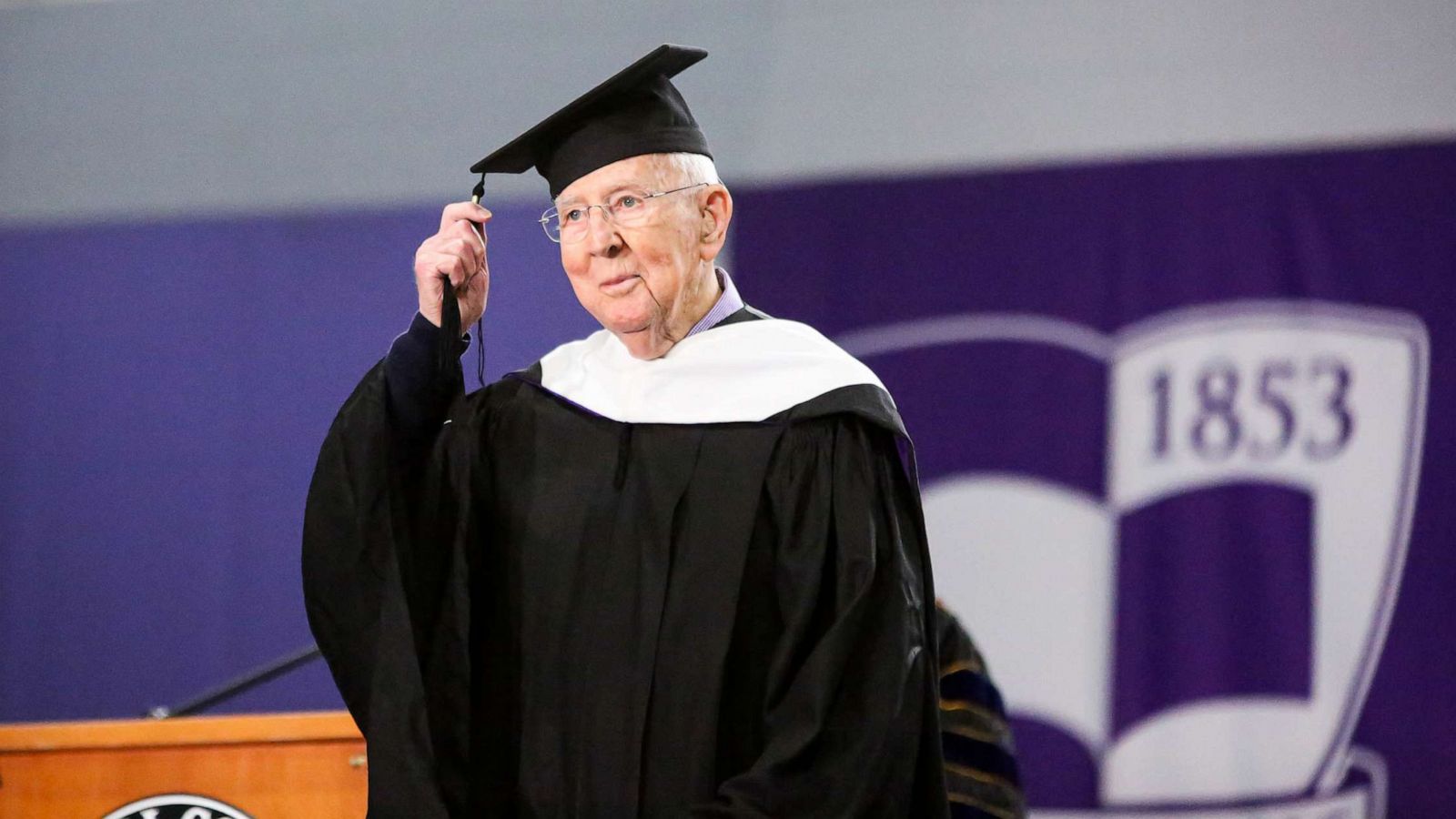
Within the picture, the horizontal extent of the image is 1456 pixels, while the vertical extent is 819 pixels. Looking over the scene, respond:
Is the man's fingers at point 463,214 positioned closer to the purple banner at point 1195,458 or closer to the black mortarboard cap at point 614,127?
the black mortarboard cap at point 614,127

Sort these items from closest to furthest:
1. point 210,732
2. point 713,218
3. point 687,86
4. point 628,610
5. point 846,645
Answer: point 846,645 < point 628,610 < point 713,218 < point 210,732 < point 687,86

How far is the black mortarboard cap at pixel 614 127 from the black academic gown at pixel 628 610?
38 centimetres

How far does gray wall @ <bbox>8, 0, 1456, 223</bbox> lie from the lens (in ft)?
14.3

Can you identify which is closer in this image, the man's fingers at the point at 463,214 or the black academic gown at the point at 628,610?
the black academic gown at the point at 628,610

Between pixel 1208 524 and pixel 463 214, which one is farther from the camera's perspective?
pixel 1208 524

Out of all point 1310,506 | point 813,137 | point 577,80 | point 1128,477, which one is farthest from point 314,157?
point 1310,506

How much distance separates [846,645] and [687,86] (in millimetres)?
3240

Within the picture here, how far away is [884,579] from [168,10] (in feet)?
14.0

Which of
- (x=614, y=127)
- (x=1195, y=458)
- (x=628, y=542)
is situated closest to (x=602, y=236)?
(x=614, y=127)

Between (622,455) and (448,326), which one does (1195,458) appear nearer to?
(622,455)

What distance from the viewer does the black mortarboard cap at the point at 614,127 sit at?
206cm

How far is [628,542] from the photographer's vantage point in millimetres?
2023

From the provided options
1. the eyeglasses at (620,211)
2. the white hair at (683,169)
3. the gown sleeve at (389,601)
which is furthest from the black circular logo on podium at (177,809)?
the white hair at (683,169)

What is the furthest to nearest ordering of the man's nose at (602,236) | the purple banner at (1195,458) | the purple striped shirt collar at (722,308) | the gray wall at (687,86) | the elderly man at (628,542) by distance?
1. the gray wall at (687,86)
2. the purple banner at (1195,458)
3. the purple striped shirt collar at (722,308)
4. the man's nose at (602,236)
5. the elderly man at (628,542)
